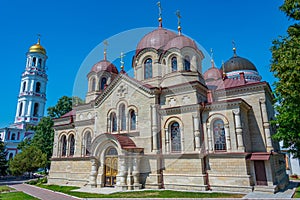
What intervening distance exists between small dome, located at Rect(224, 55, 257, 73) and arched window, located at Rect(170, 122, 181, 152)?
1576 centimetres

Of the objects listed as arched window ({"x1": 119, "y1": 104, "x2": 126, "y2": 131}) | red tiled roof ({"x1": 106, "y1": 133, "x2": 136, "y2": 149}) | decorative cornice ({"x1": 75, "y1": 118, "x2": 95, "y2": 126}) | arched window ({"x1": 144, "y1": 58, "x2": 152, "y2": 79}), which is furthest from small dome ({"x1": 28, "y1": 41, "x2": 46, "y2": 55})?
red tiled roof ({"x1": 106, "y1": 133, "x2": 136, "y2": 149})

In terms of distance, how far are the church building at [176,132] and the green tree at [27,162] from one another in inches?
291

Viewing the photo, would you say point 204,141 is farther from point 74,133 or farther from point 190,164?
point 74,133

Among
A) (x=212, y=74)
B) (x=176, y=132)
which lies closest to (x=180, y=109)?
(x=176, y=132)

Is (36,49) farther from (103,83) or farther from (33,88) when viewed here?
(103,83)

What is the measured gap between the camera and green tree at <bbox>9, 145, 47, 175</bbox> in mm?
27109

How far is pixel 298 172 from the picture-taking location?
23812mm

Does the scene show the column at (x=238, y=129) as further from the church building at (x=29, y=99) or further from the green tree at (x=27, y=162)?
the church building at (x=29, y=99)

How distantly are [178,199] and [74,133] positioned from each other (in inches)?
Result: 586

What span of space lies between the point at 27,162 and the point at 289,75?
29007mm

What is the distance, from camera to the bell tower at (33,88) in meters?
46.8

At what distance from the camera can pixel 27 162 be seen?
27.2 metres

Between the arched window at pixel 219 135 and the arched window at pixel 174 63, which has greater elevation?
the arched window at pixel 174 63

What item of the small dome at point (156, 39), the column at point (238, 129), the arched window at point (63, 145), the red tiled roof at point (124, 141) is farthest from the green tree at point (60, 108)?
the column at point (238, 129)
